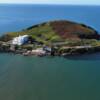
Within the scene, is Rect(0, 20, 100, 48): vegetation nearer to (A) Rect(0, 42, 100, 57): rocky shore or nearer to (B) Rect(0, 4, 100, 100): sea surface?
(A) Rect(0, 42, 100, 57): rocky shore

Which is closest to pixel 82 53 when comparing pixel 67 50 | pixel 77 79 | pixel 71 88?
pixel 67 50

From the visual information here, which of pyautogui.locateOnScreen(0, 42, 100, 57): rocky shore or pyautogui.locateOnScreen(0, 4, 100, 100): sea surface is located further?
pyautogui.locateOnScreen(0, 42, 100, 57): rocky shore

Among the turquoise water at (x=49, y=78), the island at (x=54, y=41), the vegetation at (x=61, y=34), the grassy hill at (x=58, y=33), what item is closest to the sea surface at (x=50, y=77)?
the turquoise water at (x=49, y=78)

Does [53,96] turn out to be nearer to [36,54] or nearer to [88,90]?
[88,90]

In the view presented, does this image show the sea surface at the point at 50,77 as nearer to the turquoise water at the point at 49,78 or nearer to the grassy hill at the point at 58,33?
the turquoise water at the point at 49,78

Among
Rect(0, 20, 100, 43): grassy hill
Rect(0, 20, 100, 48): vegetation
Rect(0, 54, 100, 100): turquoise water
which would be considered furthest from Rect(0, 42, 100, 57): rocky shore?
Rect(0, 20, 100, 43): grassy hill

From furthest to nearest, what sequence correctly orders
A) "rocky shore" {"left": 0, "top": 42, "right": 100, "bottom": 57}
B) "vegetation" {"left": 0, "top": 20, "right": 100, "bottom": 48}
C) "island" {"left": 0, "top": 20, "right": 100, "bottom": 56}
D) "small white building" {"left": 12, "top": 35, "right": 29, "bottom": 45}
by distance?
1. "vegetation" {"left": 0, "top": 20, "right": 100, "bottom": 48}
2. "small white building" {"left": 12, "top": 35, "right": 29, "bottom": 45}
3. "island" {"left": 0, "top": 20, "right": 100, "bottom": 56}
4. "rocky shore" {"left": 0, "top": 42, "right": 100, "bottom": 57}

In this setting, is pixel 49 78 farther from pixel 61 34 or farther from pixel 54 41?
pixel 61 34

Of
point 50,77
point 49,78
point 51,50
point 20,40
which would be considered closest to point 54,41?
point 51,50

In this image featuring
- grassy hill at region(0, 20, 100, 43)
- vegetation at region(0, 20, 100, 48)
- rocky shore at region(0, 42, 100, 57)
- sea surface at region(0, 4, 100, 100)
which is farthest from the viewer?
grassy hill at region(0, 20, 100, 43)
